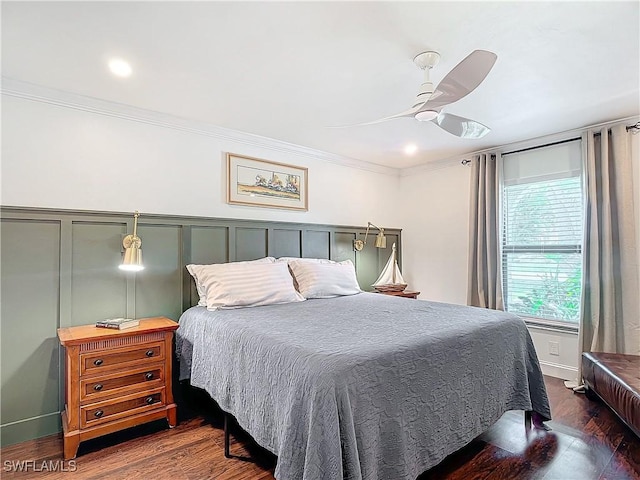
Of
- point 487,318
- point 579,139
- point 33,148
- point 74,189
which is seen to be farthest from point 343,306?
point 579,139

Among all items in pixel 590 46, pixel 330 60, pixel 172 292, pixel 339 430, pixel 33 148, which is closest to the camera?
pixel 339 430

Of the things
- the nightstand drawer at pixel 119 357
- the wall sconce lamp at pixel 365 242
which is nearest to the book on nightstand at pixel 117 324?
the nightstand drawer at pixel 119 357

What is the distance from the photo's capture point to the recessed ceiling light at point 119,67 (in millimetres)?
2090

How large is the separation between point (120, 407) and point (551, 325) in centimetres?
393

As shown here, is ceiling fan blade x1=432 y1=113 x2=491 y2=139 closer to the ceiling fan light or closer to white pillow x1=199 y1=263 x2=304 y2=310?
the ceiling fan light

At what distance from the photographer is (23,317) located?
2.32 metres

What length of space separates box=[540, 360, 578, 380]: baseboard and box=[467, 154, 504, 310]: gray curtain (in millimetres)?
707

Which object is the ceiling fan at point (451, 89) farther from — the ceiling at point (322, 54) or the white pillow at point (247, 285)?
the white pillow at point (247, 285)

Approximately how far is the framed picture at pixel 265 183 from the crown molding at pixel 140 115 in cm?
19

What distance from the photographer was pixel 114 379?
2252 mm

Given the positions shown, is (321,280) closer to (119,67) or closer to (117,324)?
(117,324)

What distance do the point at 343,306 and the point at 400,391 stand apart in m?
1.19

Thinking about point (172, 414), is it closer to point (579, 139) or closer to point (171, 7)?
point (171, 7)

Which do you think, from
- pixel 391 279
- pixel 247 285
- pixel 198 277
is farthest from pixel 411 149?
pixel 198 277
